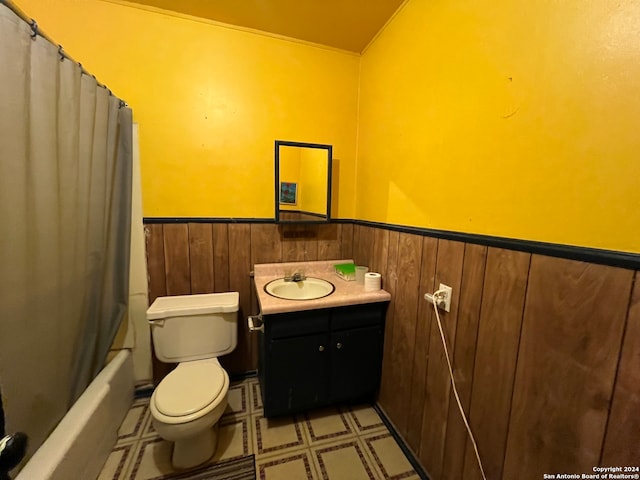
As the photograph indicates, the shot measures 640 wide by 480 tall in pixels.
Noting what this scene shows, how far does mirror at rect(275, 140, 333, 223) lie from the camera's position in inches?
69.2

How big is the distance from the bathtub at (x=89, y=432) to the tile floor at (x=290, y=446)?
109 millimetres

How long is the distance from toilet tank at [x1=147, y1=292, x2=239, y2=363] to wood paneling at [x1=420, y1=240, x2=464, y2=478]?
1.13m

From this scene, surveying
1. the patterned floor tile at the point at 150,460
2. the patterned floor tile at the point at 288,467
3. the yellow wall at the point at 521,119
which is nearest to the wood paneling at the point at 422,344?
the yellow wall at the point at 521,119

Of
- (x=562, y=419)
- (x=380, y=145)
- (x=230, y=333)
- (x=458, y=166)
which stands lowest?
(x=230, y=333)

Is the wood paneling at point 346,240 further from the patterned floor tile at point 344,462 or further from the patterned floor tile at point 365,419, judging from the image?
the patterned floor tile at point 344,462

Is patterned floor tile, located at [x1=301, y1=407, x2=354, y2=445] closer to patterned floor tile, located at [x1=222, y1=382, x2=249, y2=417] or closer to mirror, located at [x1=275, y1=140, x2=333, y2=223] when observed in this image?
patterned floor tile, located at [x1=222, y1=382, x2=249, y2=417]

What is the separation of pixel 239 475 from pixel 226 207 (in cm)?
147

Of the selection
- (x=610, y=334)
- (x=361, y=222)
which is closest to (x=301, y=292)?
(x=361, y=222)

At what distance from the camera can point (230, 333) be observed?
160 cm

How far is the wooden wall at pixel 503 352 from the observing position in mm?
627

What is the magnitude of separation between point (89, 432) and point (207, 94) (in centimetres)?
188

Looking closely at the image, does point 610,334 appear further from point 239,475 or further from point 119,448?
point 119,448

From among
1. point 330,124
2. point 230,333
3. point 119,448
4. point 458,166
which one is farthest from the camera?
point 330,124

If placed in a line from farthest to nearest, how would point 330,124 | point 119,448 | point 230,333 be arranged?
point 330,124, point 230,333, point 119,448
